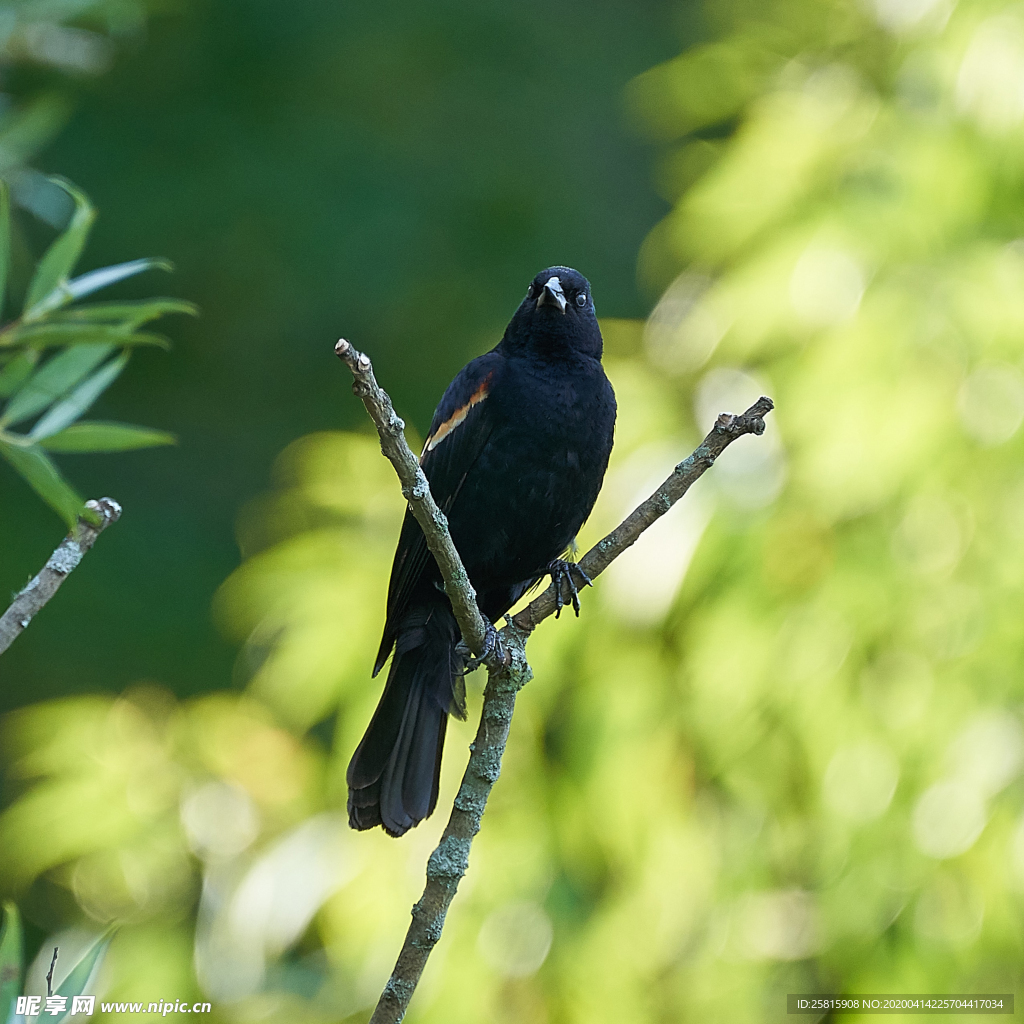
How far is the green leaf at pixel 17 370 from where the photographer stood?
1.44m

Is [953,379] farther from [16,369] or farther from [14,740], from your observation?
[14,740]

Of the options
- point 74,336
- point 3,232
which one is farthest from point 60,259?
point 74,336

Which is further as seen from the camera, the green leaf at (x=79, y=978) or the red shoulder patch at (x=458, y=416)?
the red shoulder patch at (x=458, y=416)

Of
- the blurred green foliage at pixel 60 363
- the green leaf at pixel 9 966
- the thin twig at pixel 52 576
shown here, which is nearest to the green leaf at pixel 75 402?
the blurred green foliage at pixel 60 363

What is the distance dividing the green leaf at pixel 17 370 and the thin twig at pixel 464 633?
0.57 metres

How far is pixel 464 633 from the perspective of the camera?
148 centimetres

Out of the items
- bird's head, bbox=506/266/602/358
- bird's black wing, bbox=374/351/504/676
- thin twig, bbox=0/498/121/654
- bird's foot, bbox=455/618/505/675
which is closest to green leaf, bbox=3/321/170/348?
thin twig, bbox=0/498/121/654

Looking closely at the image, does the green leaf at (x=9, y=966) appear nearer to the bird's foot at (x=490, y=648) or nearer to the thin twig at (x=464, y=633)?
the thin twig at (x=464, y=633)

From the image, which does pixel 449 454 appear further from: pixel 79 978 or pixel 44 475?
pixel 79 978

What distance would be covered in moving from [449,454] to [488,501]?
0.13 metres

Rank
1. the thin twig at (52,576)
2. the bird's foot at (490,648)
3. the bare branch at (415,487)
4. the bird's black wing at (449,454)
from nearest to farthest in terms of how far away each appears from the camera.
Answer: the thin twig at (52,576) → the bare branch at (415,487) → the bird's foot at (490,648) → the bird's black wing at (449,454)

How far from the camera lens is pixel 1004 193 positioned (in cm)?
281

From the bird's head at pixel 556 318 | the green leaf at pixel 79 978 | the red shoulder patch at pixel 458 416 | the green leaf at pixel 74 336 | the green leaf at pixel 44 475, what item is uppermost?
the bird's head at pixel 556 318

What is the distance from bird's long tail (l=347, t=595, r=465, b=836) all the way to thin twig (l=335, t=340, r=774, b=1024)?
1.59 ft
